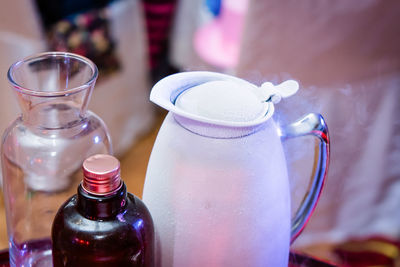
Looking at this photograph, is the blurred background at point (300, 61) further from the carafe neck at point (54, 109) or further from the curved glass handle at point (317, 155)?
the carafe neck at point (54, 109)

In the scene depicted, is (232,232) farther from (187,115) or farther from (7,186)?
(7,186)

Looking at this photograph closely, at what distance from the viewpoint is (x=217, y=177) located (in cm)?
39

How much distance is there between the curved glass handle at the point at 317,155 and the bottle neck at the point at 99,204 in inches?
6.1

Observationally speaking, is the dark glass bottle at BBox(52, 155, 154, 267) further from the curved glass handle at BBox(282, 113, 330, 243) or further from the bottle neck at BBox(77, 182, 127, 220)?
the curved glass handle at BBox(282, 113, 330, 243)

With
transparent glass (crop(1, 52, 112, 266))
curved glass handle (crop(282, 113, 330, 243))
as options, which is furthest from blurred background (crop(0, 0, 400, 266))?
transparent glass (crop(1, 52, 112, 266))

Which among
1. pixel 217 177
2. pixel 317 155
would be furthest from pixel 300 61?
pixel 217 177

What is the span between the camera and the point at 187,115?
1.25 feet

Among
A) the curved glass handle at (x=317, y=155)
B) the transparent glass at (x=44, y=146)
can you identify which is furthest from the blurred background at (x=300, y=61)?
the transparent glass at (x=44, y=146)

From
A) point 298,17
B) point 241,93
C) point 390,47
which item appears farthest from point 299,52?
point 241,93

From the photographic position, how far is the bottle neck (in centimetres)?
37

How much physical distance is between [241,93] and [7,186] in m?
0.25

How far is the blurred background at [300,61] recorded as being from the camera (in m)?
0.97

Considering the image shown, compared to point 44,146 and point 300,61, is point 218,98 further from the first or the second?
point 300,61

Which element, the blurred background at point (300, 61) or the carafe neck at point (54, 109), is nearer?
the carafe neck at point (54, 109)
